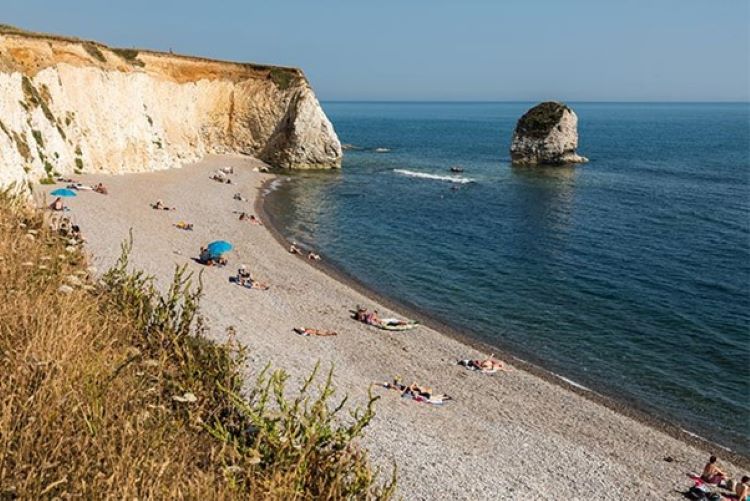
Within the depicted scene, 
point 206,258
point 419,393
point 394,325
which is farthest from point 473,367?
point 206,258

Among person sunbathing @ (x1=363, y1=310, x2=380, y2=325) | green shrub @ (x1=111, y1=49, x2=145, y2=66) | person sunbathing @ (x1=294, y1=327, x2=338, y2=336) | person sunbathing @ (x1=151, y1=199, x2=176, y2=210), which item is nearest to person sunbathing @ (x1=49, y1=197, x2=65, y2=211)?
person sunbathing @ (x1=151, y1=199, x2=176, y2=210)

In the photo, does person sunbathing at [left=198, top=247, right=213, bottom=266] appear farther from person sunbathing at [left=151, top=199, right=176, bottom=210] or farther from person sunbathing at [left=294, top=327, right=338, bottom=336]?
person sunbathing at [left=151, top=199, right=176, bottom=210]

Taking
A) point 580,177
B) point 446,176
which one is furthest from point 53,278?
point 580,177

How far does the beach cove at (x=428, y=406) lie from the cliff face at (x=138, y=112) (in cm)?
873

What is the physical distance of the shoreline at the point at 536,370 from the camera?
68.5ft

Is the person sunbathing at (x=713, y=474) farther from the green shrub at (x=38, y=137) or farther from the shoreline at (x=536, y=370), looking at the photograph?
the green shrub at (x=38, y=137)

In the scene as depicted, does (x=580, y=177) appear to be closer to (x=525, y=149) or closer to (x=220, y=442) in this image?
(x=525, y=149)

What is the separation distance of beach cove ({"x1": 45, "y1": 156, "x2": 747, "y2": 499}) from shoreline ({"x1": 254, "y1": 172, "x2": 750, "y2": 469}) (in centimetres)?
32

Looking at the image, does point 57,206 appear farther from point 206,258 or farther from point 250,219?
point 250,219

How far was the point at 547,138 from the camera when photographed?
298ft

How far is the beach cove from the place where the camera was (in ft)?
54.9

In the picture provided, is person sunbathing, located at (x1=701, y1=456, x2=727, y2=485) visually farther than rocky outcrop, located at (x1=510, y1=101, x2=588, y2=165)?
No

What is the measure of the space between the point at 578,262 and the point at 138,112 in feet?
140

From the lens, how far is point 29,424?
5152 millimetres
